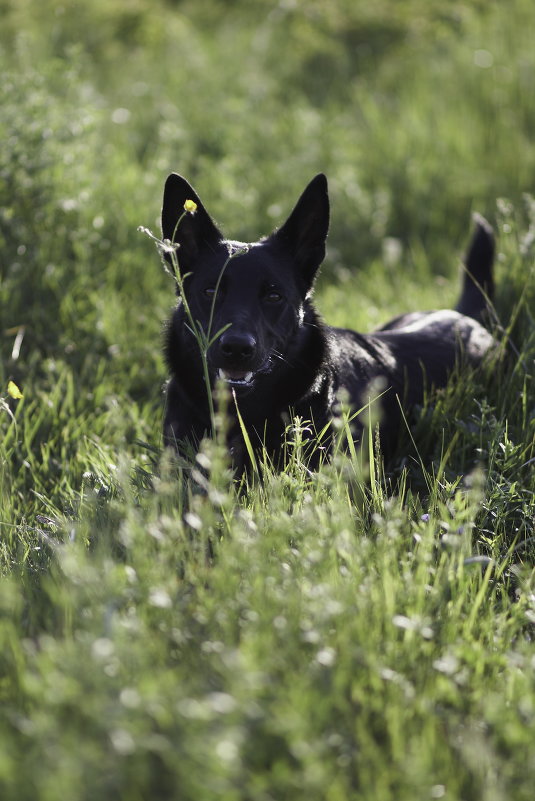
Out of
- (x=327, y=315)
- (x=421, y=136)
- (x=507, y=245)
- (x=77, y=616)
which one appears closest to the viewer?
(x=77, y=616)

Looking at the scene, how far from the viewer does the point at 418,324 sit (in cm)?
404

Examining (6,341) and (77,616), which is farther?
(6,341)

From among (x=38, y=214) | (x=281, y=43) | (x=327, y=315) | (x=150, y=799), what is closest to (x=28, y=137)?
(x=38, y=214)

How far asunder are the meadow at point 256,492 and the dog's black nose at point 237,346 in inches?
15.8

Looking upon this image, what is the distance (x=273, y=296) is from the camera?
318 centimetres

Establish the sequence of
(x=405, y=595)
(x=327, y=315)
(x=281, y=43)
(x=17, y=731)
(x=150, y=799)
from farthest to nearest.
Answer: (x=281, y=43) → (x=327, y=315) → (x=405, y=595) → (x=17, y=731) → (x=150, y=799)

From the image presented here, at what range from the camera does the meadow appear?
156cm

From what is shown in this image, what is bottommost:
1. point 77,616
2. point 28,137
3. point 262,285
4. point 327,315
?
point 327,315

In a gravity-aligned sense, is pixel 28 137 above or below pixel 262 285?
above

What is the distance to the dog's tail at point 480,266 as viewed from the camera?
165 inches

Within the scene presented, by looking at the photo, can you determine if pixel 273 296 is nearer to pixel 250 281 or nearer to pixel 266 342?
pixel 250 281

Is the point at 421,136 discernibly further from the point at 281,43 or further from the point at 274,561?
the point at 274,561

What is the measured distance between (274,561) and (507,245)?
2948 mm

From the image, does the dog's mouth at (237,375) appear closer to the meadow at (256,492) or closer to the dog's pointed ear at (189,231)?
the meadow at (256,492)
